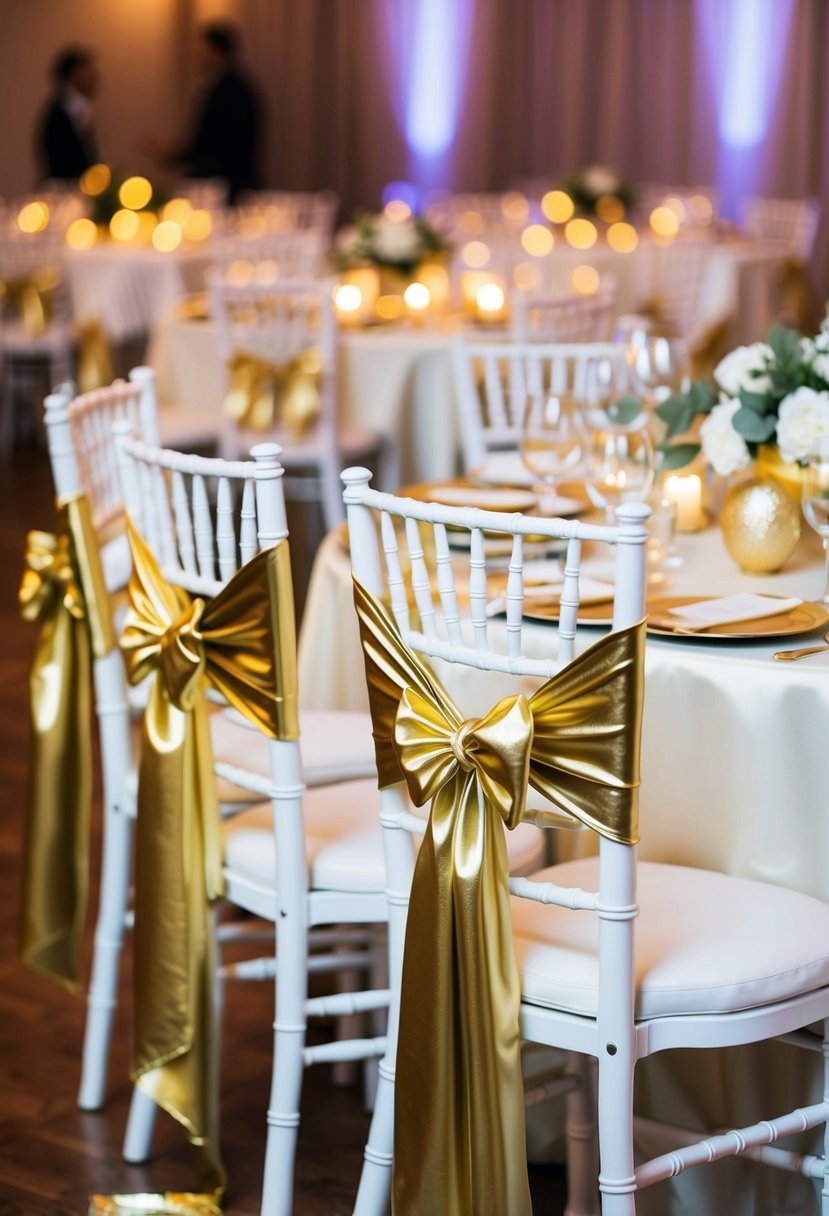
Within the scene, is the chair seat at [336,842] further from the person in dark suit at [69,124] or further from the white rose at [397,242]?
the person in dark suit at [69,124]

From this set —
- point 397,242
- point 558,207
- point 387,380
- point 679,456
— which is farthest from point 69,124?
point 679,456

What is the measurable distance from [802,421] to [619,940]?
93 cm

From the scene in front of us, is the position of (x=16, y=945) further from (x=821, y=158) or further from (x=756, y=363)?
(x=821, y=158)

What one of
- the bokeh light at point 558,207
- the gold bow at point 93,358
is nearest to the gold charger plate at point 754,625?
the gold bow at point 93,358

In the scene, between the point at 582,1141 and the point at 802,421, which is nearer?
the point at 582,1141

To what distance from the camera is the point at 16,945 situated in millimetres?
3051

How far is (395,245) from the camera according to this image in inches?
225

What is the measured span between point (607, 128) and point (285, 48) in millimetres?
2744

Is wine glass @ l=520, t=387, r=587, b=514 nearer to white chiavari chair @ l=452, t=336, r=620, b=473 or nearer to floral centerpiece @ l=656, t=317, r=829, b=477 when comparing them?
floral centerpiece @ l=656, t=317, r=829, b=477

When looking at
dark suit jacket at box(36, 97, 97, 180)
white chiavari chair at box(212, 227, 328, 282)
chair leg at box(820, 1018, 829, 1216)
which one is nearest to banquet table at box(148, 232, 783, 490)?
white chiavari chair at box(212, 227, 328, 282)

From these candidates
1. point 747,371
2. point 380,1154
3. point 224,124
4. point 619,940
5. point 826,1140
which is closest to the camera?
point 619,940

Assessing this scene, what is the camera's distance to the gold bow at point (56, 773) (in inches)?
97.8

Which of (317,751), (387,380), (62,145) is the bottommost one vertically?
(317,751)

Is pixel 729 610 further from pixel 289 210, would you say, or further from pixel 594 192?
pixel 289 210
